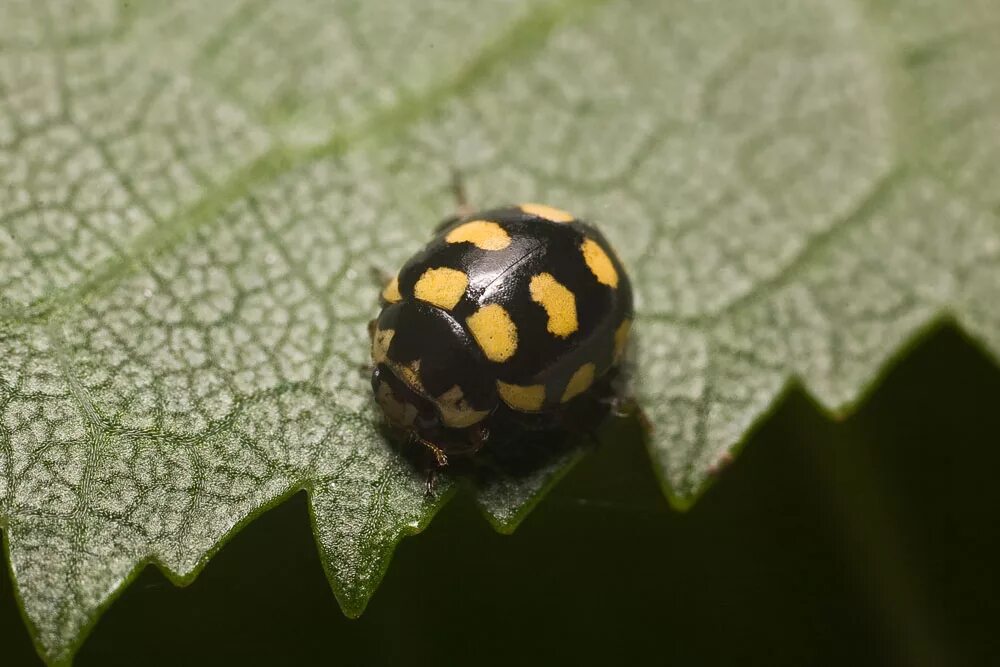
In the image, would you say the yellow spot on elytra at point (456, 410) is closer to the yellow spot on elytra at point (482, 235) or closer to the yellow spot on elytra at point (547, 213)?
the yellow spot on elytra at point (482, 235)

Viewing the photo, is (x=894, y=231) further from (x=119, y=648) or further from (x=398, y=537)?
(x=119, y=648)

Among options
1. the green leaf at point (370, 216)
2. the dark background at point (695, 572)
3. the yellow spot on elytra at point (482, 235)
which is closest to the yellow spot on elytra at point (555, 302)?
the yellow spot on elytra at point (482, 235)

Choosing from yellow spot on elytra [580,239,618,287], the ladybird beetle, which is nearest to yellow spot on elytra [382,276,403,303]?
the ladybird beetle

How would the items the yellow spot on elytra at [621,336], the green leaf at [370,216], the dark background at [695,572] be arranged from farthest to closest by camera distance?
the dark background at [695,572] < the yellow spot on elytra at [621,336] < the green leaf at [370,216]

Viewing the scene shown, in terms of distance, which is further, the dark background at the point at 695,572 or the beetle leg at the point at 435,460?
the dark background at the point at 695,572

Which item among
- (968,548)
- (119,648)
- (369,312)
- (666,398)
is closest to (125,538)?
(119,648)

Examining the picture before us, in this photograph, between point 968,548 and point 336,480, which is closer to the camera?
point 336,480

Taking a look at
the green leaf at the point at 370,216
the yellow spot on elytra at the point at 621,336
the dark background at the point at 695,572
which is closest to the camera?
the green leaf at the point at 370,216

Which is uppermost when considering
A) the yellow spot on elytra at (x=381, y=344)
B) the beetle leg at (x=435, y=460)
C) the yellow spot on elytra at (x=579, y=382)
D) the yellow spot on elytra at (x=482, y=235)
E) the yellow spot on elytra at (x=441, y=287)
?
the yellow spot on elytra at (x=482, y=235)

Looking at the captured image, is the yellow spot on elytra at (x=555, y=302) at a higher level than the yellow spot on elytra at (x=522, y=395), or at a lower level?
higher
